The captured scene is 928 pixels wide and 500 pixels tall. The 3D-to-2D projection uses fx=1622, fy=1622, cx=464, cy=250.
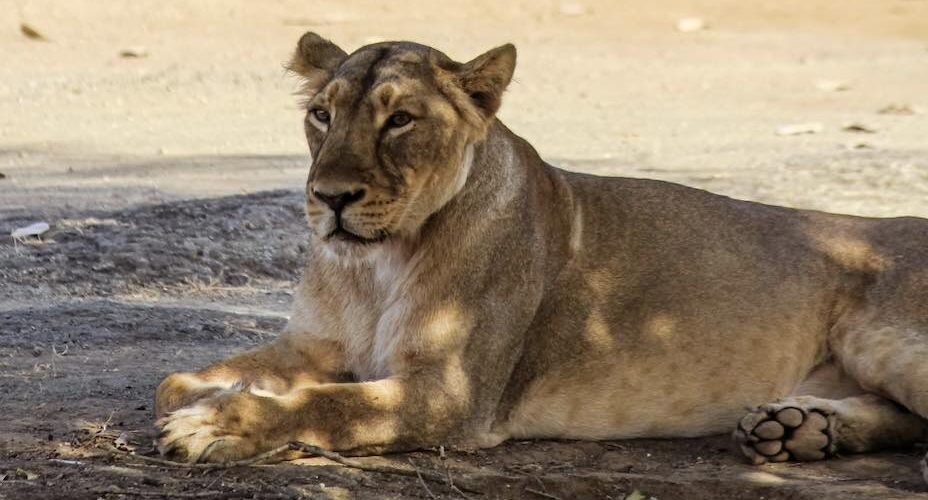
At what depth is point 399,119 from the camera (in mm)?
4410

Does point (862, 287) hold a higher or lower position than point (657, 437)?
higher

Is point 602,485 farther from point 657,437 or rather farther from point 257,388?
point 257,388

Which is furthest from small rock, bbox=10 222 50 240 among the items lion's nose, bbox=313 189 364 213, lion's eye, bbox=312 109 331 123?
lion's nose, bbox=313 189 364 213

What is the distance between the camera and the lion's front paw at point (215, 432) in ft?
13.3

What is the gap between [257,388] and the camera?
4652 millimetres

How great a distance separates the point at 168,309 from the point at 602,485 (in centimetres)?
249

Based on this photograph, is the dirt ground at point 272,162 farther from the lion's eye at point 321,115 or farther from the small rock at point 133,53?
the lion's eye at point 321,115

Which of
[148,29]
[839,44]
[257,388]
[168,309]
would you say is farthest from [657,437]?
[839,44]

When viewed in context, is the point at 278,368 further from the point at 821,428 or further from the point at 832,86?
the point at 832,86

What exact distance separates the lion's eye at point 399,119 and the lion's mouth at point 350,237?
1.01 feet

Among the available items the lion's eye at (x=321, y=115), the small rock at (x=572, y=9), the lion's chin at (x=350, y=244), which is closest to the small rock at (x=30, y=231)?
the lion's eye at (x=321, y=115)

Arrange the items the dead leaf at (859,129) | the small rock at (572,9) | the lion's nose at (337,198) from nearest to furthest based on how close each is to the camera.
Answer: the lion's nose at (337,198), the dead leaf at (859,129), the small rock at (572,9)

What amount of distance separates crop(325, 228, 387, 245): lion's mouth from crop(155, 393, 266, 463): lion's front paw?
47 centimetres

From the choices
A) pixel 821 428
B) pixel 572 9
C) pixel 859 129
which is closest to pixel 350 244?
pixel 821 428
